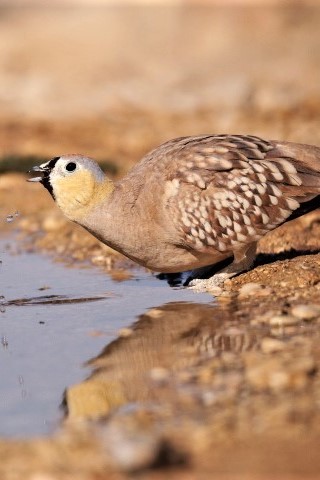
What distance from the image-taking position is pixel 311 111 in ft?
53.1

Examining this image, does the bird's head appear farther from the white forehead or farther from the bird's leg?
the bird's leg

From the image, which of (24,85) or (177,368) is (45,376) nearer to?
(177,368)

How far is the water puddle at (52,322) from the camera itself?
5422mm

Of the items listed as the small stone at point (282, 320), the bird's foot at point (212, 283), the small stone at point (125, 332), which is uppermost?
the bird's foot at point (212, 283)

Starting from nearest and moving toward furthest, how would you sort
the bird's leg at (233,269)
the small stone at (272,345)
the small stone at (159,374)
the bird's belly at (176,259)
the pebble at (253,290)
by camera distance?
the small stone at (159,374)
the small stone at (272,345)
the pebble at (253,290)
the bird's belly at (176,259)
the bird's leg at (233,269)

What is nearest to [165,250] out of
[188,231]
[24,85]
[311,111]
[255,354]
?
[188,231]

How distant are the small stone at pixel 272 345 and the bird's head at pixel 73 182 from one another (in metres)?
2.10

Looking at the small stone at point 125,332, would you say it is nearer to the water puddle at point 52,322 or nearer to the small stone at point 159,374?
the water puddle at point 52,322

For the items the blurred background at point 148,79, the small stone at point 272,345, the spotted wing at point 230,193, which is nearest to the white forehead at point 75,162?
the spotted wing at point 230,193

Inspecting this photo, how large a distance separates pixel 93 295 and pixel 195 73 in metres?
11.3

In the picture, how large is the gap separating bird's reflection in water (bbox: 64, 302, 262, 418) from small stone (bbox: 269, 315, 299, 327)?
0.52ft

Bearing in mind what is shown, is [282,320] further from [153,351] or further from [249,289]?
[249,289]

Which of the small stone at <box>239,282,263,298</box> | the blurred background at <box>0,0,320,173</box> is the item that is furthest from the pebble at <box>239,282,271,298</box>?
the blurred background at <box>0,0,320,173</box>

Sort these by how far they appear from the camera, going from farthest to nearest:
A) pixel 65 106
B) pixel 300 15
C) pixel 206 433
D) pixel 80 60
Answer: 1. pixel 300 15
2. pixel 80 60
3. pixel 65 106
4. pixel 206 433
